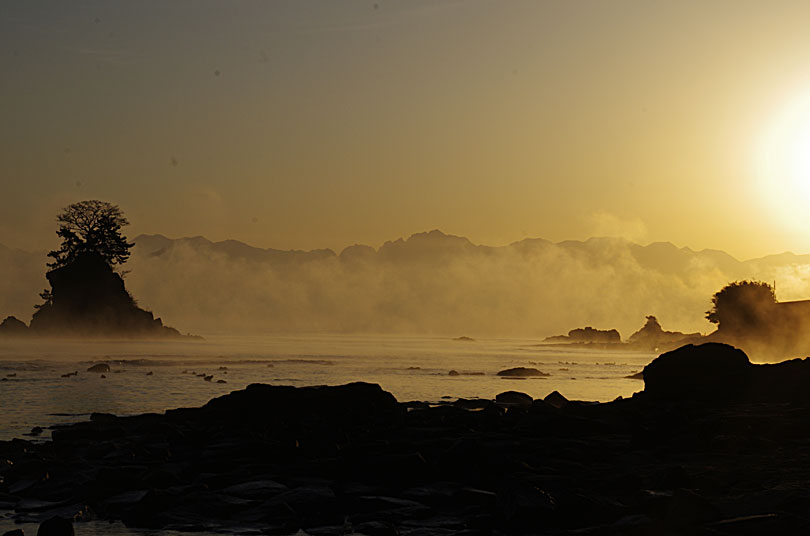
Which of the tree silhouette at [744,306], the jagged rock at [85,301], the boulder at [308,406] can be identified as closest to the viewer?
the boulder at [308,406]

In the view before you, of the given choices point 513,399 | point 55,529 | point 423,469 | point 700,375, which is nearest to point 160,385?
point 513,399

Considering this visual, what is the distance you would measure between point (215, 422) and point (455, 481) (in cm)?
1300

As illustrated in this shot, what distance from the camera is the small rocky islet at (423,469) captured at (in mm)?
16578

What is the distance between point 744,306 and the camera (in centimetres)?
10869

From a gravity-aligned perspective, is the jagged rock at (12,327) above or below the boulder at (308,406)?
above

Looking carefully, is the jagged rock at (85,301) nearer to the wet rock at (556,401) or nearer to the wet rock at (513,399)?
the wet rock at (513,399)

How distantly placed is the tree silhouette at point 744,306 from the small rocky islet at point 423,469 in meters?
77.4

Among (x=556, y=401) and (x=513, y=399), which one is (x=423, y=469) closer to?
(x=556, y=401)

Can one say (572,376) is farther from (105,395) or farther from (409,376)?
(105,395)

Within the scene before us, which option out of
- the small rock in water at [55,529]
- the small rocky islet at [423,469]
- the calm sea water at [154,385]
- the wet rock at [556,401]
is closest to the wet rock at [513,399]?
the wet rock at [556,401]

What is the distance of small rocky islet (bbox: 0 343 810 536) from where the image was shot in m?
16.6

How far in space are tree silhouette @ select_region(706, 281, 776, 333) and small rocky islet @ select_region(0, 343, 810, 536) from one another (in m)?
77.4

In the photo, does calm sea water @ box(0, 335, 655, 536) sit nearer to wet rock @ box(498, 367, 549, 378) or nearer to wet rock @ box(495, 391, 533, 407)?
wet rock @ box(498, 367, 549, 378)

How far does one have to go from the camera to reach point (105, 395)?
5141cm
